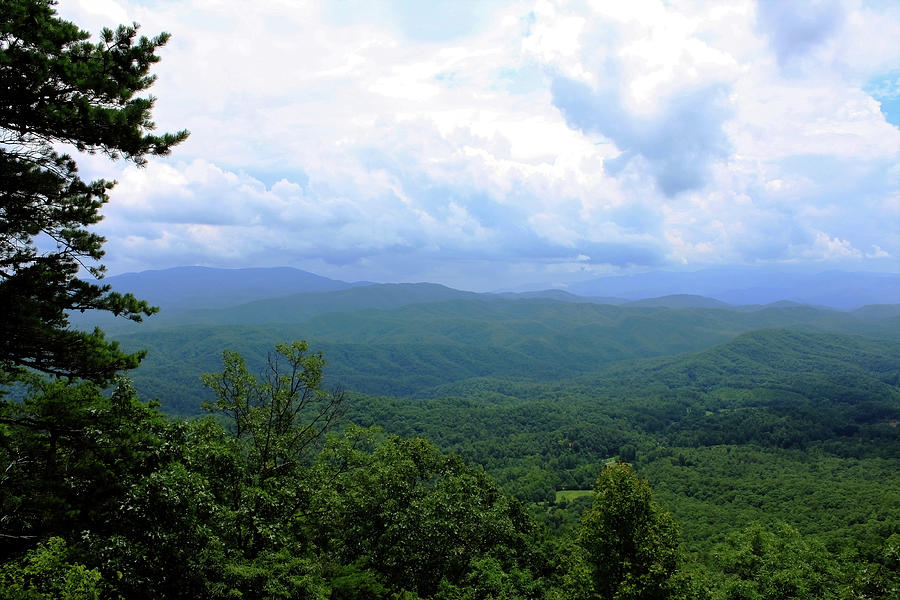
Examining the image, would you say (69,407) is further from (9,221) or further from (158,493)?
(9,221)

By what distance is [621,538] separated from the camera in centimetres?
1988

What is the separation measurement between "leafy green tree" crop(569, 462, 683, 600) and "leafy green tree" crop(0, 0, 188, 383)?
18.7m

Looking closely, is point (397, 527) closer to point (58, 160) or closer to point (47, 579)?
point (47, 579)

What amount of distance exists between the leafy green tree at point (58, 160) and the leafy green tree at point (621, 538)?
1870 centimetres

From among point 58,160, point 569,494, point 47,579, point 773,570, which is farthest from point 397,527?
point 569,494

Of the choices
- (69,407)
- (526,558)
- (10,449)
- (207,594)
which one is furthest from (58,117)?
(526,558)

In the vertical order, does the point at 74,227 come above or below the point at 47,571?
above

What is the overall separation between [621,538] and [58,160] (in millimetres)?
23536

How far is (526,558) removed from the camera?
31219 millimetres

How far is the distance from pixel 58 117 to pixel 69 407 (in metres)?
7.84

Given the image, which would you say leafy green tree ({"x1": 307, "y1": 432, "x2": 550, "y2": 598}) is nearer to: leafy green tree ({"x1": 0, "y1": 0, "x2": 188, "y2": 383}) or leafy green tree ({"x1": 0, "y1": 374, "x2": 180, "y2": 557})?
leafy green tree ({"x1": 0, "y1": 374, "x2": 180, "y2": 557})

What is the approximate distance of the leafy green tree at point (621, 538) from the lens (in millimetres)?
18750

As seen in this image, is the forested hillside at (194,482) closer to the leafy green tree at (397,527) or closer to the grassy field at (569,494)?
the leafy green tree at (397,527)

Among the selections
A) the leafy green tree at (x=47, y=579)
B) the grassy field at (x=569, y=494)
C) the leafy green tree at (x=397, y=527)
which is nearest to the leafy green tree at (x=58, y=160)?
the leafy green tree at (x=47, y=579)
